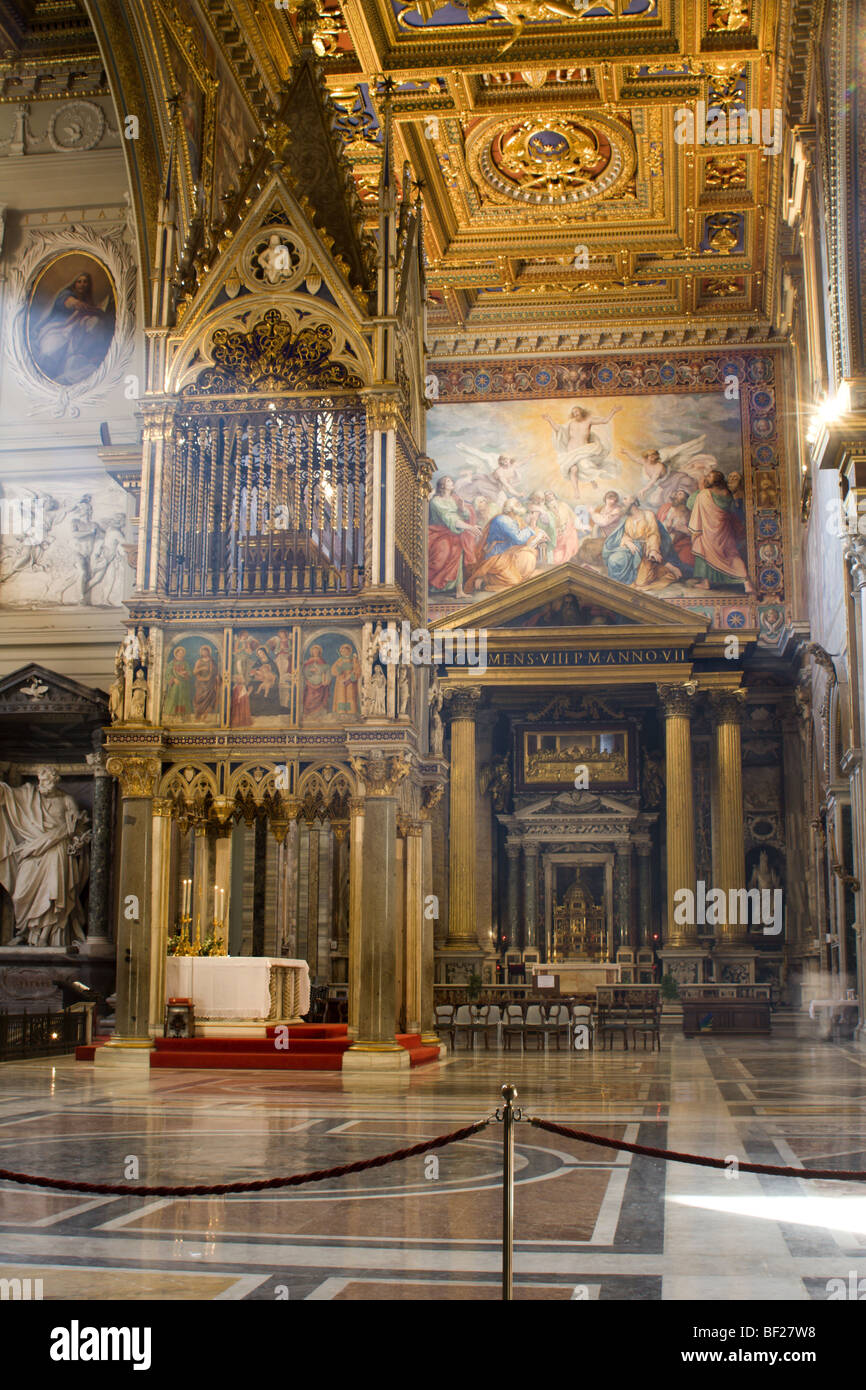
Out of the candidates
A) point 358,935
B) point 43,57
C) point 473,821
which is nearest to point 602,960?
point 473,821

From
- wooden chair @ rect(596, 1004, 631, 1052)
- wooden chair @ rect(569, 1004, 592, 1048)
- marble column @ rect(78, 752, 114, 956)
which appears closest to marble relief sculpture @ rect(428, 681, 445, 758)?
marble column @ rect(78, 752, 114, 956)

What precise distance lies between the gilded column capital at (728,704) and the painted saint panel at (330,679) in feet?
51.9

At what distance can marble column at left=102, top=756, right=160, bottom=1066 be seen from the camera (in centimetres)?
1480

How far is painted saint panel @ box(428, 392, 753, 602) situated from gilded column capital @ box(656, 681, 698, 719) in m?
2.15

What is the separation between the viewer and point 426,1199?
696 centimetres

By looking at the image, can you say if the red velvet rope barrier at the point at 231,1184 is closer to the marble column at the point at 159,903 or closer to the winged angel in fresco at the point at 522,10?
the marble column at the point at 159,903

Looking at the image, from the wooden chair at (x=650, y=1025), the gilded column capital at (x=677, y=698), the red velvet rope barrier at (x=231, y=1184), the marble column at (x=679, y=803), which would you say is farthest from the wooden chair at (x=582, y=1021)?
the red velvet rope barrier at (x=231, y=1184)

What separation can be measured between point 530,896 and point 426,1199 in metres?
24.0

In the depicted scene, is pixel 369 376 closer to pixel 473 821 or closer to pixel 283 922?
pixel 283 922

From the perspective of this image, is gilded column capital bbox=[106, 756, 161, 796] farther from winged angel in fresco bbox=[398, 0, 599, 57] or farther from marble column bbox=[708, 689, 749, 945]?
marble column bbox=[708, 689, 749, 945]

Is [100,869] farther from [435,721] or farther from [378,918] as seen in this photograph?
[378,918]

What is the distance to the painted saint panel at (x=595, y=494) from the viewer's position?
30.1 m

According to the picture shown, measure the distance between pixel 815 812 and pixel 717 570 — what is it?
5.74m

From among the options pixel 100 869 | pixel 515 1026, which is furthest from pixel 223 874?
pixel 515 1026
